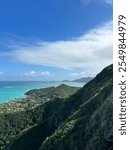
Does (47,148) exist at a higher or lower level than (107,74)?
lower

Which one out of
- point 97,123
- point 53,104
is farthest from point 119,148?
point 53,104

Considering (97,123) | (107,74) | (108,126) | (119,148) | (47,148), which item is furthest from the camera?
(107,74)

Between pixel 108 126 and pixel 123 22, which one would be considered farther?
pixel 108 126

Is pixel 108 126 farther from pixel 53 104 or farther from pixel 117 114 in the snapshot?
pixel 53 104

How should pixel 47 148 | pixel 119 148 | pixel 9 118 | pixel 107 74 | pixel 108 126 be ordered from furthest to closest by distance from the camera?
pixel 9 118 → pixel 107 74 → pixel 47 148 → pixel 108 126 → pixel 119 148

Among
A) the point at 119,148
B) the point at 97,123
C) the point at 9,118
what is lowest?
the point at 9,118

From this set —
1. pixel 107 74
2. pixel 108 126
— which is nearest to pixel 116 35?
pixel 108 126
